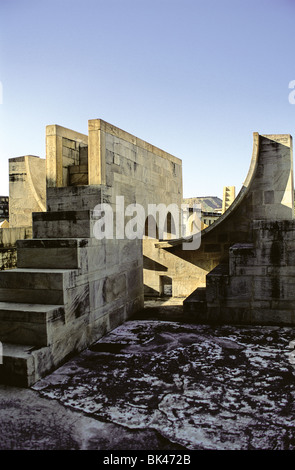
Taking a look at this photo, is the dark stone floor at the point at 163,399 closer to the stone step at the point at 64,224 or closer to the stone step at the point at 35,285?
the stone step at the point at 35,285

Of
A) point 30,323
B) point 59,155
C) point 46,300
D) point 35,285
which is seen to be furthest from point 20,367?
point 59,155

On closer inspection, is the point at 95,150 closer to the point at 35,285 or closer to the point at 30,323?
the point at 35,285

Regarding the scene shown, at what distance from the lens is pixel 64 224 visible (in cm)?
446

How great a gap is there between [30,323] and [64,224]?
142 cm

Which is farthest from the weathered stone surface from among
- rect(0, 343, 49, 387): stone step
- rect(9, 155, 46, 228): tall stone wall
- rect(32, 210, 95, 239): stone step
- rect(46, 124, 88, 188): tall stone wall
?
rect(9, 155, 46, 228): tall stone wall

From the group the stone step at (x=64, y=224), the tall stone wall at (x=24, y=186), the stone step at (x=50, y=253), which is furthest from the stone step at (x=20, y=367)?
the tall stone wall at (x=24, y=186)

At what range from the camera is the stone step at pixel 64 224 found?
434 cm

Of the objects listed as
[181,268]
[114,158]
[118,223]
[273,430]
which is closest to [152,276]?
[181,268]

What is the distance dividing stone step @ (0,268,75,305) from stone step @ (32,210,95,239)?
0.65 meters

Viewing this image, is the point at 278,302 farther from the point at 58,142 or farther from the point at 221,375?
the point at 58,142

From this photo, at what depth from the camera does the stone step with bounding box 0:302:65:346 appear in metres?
3.38

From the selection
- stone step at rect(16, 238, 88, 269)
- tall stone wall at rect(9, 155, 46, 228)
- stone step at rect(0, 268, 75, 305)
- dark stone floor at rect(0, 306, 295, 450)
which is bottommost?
dark stone floor at rect(0, 306, 295, 450)

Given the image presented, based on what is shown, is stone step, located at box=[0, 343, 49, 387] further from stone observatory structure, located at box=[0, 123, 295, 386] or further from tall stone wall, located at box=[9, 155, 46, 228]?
tall stone wall, located at box=[9, 155, 46, 228]
